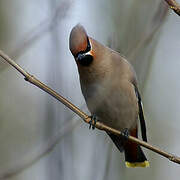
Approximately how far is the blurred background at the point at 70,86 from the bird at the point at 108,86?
0.14 meters

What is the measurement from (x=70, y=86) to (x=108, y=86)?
81 centimetres

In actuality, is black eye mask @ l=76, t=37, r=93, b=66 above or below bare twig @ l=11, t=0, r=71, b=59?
below

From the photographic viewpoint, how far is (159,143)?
20.6 feet

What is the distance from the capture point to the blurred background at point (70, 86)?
297 centimetres

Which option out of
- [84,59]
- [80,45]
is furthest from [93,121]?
[80,45]

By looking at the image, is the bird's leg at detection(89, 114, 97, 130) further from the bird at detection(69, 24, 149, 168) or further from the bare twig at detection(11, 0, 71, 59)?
the bare twig at detection(11, 0, 71, 59)

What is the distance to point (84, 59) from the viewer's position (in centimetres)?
360

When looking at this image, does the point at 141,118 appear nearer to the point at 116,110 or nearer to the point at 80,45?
the point at 116,110

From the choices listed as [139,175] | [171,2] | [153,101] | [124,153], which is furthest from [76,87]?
[171,2]

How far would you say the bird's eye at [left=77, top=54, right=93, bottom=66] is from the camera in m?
3.51

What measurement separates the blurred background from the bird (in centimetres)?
14

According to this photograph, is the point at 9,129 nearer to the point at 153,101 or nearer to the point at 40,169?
the point at 40,169

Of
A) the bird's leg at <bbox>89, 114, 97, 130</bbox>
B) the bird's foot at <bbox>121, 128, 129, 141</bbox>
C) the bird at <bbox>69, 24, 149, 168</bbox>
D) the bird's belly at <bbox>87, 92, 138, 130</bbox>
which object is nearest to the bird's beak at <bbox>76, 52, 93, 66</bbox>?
the bird at <bbox>69, 24, 149, 168</bbox>

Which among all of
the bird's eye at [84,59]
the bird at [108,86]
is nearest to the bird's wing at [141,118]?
the bird at [108,86]
